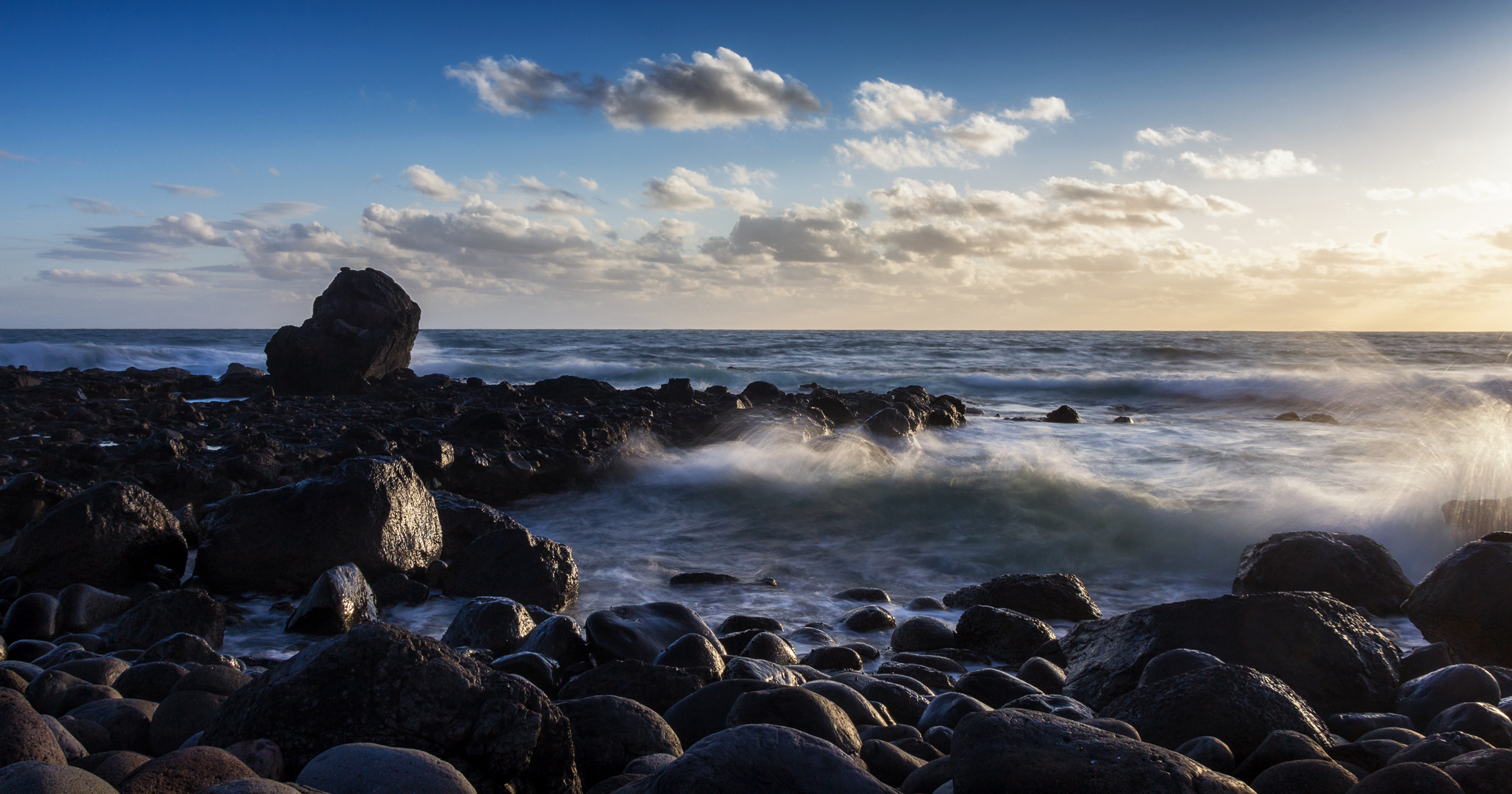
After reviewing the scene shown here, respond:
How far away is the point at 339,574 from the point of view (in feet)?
14.7

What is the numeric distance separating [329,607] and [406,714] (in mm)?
2512

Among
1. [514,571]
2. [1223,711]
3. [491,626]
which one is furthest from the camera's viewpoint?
[514,571]

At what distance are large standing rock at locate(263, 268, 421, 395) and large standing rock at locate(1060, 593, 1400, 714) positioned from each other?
15800 mm

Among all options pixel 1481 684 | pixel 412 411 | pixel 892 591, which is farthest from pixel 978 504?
pixel 412 411

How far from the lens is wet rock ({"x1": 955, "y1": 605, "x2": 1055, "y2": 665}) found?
15.0 feet

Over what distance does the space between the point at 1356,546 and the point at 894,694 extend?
13.8 feet

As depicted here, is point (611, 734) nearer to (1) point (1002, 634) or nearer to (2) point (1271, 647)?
(1) point (1002, 634)

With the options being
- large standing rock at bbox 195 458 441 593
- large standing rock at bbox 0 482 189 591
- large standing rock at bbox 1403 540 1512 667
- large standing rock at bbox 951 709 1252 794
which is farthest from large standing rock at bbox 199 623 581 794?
large standing rock at bbox 1403 540 1512 667

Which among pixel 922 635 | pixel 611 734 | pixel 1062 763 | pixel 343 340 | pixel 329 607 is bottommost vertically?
pixel 922 635

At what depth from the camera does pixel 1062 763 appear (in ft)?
6.54

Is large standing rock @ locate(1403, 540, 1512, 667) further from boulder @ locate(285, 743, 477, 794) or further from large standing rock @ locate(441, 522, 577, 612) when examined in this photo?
boulder @ locate(285, 743, 477, 794)

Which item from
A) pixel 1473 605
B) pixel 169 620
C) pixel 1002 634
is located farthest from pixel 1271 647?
pixel 169 620

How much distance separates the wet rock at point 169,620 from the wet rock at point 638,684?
Answer: 206 cm

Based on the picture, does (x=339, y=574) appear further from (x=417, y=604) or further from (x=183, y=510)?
(x=183, y=510)
